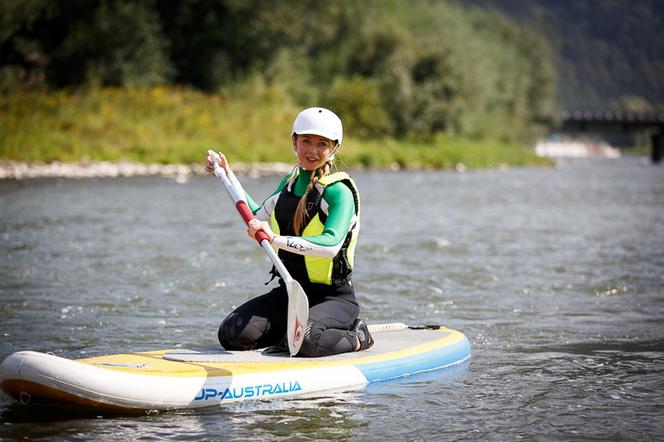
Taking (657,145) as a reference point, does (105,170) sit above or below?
below

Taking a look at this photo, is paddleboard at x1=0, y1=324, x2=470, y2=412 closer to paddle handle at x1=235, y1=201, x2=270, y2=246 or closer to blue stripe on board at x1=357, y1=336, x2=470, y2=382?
blue stripe on board at x1=357, y1=336, x2=470, y2=382

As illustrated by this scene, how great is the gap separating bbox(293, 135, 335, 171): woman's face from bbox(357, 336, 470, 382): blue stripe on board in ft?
3.89

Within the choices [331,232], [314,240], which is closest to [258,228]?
[314,240]

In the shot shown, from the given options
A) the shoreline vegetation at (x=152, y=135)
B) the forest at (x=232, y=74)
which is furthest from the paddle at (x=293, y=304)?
the forest at (x=232, y=74)

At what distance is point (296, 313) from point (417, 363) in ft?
3.36

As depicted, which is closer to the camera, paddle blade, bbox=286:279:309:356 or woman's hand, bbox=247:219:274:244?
woman's hand, bbox=247:219:274:244

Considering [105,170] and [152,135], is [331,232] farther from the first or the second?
[152,135]

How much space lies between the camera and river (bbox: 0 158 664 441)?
17.4ft

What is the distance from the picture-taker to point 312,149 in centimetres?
579

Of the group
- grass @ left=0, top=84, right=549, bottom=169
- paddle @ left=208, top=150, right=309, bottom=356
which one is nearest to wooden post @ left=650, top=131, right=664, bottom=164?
grass @ left=0, top=84, right=549, bottom=169

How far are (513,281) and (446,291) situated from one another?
101 cm

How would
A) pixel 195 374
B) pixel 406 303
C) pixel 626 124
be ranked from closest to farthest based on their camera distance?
1. pixel 195 374
2. pixel 406 303
3. pixel 626 124

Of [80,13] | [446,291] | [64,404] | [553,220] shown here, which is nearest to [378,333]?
[64,404]

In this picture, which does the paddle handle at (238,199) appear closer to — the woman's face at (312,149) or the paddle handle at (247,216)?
the paddle handle at (247,216)
